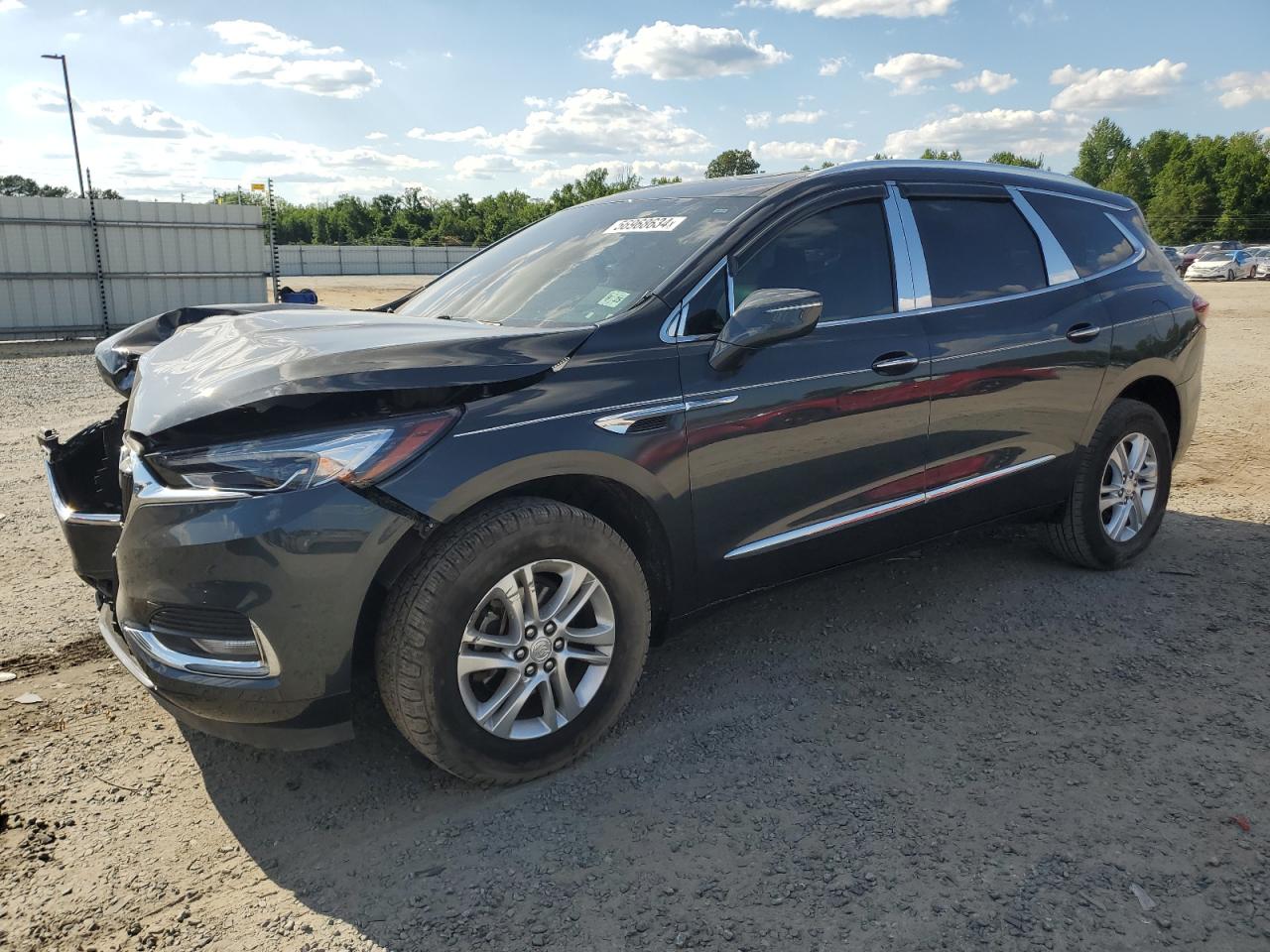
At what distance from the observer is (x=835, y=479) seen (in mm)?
3508

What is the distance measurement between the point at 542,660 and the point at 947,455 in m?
1.96

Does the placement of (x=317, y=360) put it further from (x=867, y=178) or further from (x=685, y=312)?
(x=867, y=178)

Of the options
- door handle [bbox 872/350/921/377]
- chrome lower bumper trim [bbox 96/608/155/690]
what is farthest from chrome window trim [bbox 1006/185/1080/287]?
chrome lower bumper trim [bbox 96/608/155/690]

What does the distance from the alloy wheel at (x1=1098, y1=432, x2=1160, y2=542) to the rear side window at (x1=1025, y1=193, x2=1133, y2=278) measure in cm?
87

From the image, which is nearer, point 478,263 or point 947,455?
point 947,455

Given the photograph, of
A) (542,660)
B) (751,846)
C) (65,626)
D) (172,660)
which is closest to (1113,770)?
(751,846)

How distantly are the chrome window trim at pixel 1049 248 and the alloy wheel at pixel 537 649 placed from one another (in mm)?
2759

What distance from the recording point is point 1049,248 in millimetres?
4387

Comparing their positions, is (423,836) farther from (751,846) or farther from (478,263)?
(478,263)

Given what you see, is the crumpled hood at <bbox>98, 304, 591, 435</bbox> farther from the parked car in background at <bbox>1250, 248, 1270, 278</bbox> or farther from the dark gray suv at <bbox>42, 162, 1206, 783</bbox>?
the parked car in background at <bbox>1250, 248, 1270, 278</bbox>

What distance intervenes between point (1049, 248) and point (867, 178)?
1.14 meters

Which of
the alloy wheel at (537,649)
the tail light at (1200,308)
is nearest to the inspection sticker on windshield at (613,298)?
the alloy wheel at (537,649)

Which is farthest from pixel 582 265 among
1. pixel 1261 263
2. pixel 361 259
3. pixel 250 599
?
pixel 361 259

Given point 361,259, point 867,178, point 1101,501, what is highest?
point 361,259
